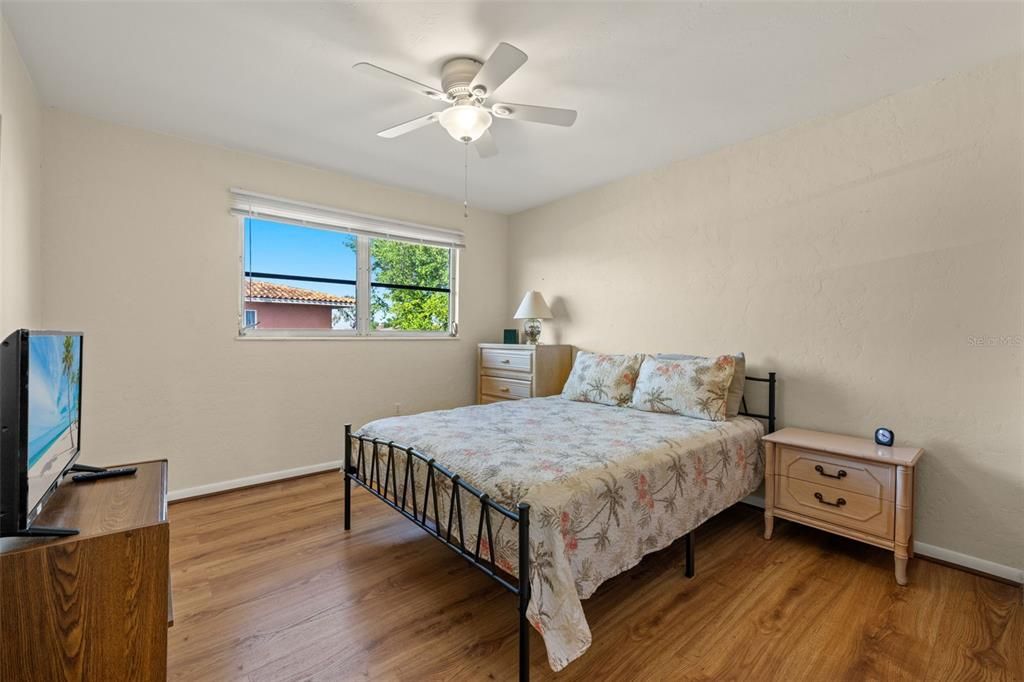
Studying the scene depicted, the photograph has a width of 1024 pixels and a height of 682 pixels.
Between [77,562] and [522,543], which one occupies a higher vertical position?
[77,562]

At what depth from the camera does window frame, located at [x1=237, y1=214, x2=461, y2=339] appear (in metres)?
3.18

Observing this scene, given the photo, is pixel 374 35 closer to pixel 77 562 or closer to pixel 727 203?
pixel 77 562

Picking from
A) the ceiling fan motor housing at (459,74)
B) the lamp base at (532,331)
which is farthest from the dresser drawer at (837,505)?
the ceiling fan motor housing at (459,74)

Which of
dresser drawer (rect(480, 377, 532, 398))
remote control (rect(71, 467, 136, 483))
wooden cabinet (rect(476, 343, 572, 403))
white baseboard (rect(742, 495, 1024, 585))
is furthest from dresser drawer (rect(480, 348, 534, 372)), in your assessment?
remote control (rect(71, 467, 136, 483))

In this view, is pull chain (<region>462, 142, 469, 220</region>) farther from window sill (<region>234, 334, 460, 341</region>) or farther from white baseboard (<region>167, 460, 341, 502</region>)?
white baseboard (<region>167, 460, 341, 502</region>)

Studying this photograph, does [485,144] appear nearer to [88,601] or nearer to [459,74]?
[459,74]

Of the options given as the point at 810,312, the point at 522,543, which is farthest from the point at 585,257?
the point at 522,543

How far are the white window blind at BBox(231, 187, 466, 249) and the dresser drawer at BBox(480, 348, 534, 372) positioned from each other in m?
1.10

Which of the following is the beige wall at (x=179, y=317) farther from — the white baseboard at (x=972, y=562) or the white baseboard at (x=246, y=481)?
the white baseboard at (x=972, y=562)

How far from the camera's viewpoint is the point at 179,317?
2918mm

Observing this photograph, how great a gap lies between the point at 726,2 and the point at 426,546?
2.78m

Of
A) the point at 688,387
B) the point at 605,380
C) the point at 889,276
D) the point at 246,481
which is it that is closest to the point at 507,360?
the point at 605,380

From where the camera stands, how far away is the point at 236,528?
8.27ft

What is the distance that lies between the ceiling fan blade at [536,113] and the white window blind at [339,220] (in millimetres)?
1962
